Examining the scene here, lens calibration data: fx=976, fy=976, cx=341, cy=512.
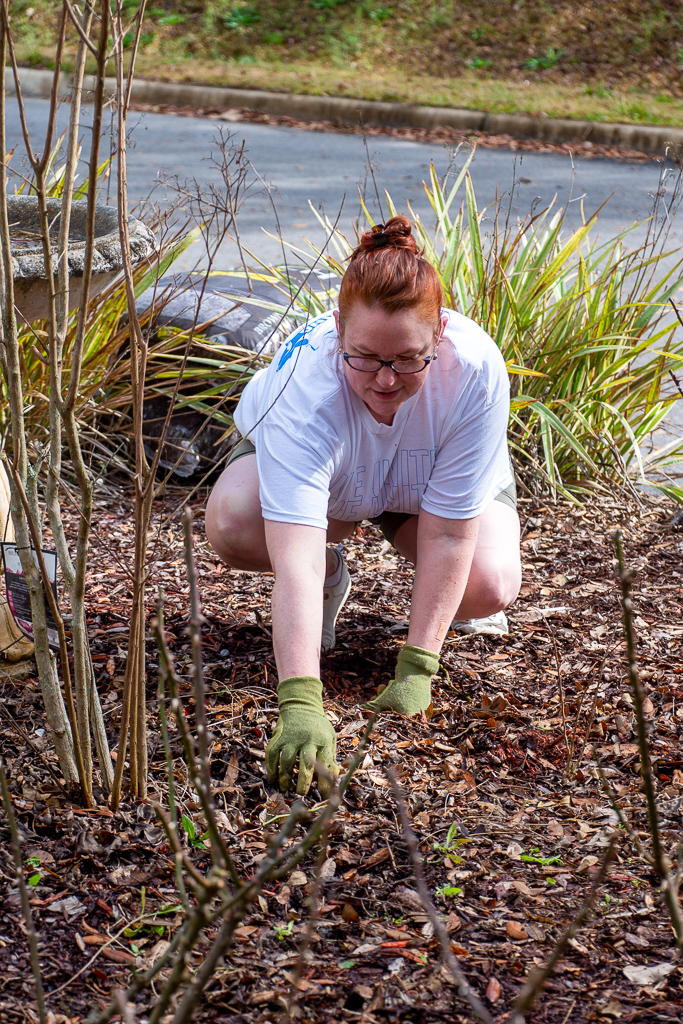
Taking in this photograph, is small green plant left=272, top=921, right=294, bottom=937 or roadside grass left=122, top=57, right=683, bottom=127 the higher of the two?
roadside grass left=122, top=57, right=683, bottom=127

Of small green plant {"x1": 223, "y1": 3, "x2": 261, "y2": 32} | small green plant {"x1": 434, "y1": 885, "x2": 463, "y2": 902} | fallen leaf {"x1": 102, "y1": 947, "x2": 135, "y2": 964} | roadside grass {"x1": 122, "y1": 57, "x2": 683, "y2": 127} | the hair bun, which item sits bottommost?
fallen leaf {"x1": 102, "y1": 947, "x2": 135, "y2": 964}

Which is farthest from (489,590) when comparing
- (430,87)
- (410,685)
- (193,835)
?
(430,87)

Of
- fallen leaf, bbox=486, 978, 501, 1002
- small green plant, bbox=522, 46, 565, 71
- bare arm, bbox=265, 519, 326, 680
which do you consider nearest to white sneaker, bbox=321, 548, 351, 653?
bare arm, bbox=265, 519, 326, 680

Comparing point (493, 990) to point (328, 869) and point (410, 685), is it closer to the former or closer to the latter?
point (328, 869)

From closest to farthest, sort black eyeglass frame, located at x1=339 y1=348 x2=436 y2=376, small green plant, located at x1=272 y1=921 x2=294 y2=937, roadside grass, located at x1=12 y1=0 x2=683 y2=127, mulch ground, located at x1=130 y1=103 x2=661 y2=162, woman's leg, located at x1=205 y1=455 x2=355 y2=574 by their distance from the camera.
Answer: small green plant, located at x1=272 y1=921 x2=294 y2=937 < black eyeglass frame, located at x1=339 y1=348 x2=436 y2=376 < woman's leg, located at x1=205 y1=455 x2=355 y2=574 < mulch ground, located at x1=130 y1=103 x2=661 y2=162 < roadside grass, located at x1=12 y1=0 x2=683 y2=127

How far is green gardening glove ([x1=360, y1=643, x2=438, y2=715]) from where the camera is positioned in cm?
203

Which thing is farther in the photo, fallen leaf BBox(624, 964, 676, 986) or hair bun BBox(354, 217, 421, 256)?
hair bun BBox(354, 217, 421, 256)

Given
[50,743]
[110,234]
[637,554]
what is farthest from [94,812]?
[637,554]

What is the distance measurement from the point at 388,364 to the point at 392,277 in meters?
0.17

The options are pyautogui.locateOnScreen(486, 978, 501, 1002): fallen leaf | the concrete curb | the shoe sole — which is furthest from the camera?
the concrete curb

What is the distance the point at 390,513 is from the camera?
250cm

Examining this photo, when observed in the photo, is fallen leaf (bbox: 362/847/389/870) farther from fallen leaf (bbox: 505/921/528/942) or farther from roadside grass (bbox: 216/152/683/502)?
roadside grass (bbox: 216/152/683/502)

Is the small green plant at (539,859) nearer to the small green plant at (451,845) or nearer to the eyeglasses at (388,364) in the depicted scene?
the small green plant at (451,845)

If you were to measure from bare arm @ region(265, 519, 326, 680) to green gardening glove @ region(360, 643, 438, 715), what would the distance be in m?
0.22
